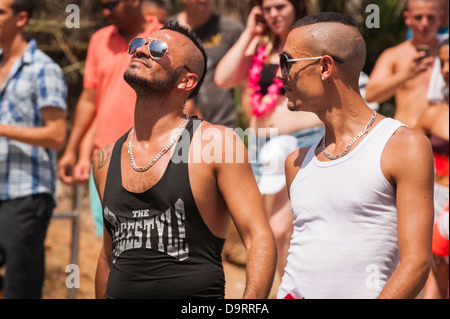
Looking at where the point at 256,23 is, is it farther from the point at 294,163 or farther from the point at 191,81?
the point at 294,163

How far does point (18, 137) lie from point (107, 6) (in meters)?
1.06

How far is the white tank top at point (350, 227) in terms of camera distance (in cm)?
305

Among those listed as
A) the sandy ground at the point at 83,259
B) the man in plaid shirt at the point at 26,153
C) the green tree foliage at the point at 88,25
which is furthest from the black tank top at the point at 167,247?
the green tree foliage at the point at 88,25

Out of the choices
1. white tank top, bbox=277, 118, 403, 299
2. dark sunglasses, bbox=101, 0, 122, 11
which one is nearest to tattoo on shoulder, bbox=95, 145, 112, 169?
white tank top, bbox=277, 118, 403, 299

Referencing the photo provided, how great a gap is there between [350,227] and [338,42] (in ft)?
2.43

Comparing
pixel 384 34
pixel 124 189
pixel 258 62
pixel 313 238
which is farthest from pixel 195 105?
pixel 384 34

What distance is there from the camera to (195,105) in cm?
571

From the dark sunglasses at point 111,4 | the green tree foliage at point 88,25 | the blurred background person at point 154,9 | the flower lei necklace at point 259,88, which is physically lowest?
the flower lei necklace at point 259,88

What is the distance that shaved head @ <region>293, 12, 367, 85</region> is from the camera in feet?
10.7

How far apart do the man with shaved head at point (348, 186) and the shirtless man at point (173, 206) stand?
204 millimetres

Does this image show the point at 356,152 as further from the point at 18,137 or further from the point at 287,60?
the point at 18,137

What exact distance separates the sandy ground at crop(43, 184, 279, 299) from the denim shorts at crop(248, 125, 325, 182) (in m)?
2.02

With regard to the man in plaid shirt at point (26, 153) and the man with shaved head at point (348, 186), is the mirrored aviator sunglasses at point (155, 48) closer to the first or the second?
the man with shaved head at point (348, 186)

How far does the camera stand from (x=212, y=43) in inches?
240
